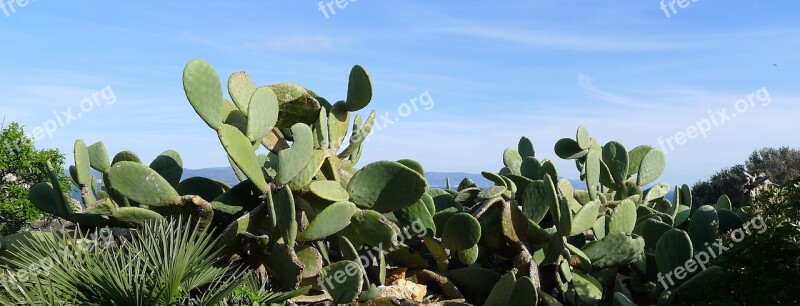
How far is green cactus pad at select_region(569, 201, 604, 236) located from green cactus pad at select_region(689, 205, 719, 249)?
104cm

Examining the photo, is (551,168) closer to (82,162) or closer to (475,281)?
(475,281)

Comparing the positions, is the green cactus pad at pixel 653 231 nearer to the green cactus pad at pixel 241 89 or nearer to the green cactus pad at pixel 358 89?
the green cactus pad at pixel 358 89

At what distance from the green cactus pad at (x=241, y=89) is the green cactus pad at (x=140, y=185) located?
71 centimetres

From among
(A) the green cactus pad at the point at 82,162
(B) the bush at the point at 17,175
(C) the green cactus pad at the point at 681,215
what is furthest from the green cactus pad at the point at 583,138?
(B) the bush at the point at 17,175

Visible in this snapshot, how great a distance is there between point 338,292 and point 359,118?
1.36 m

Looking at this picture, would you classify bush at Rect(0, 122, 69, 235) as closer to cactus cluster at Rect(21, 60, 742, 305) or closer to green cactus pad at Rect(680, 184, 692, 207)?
cactus cluster at Rect(21, 60, 742, 305)

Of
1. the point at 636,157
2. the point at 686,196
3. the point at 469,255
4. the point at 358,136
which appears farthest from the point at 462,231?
the point at 686,196

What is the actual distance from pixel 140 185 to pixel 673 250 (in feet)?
10.9

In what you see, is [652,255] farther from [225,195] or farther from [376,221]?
[225,195]

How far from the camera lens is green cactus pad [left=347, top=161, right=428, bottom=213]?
4.85 metres

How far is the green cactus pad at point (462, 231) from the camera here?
489 centimetres

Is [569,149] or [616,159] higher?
[569,149]

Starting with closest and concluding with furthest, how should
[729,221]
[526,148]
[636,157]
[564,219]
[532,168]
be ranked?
[564,219] < [729,221] < [532,168] < [636,157] < [526,148]

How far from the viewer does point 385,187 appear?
491 centimetres
